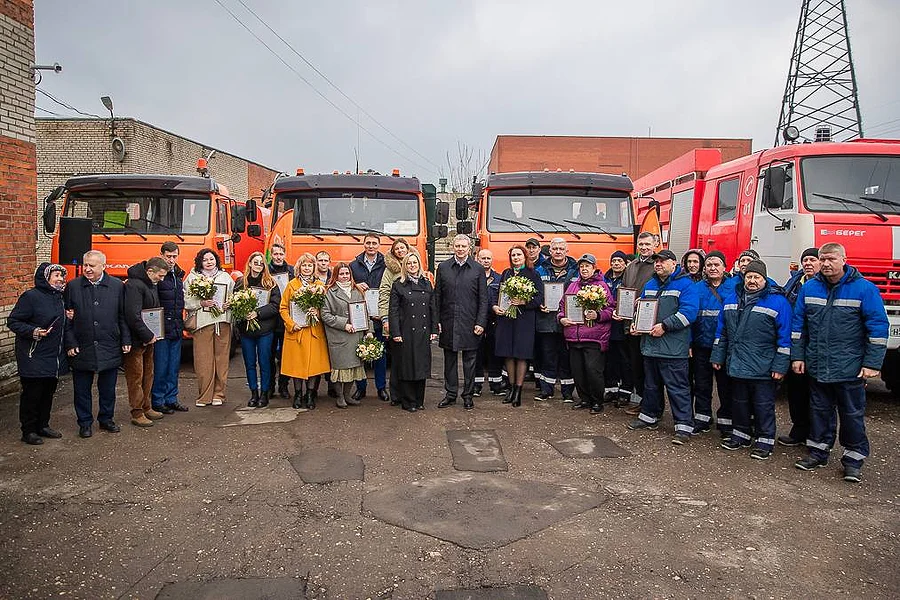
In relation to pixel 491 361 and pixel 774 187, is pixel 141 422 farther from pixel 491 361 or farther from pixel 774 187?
pixel 774 187

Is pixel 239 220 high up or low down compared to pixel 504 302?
up

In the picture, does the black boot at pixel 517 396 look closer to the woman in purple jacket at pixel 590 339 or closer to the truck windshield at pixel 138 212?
the woman in purple jacket at pixel 590 339

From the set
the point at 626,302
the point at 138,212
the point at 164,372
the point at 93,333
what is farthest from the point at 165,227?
the point at 626,302

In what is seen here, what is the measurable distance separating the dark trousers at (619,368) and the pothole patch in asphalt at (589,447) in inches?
58.4

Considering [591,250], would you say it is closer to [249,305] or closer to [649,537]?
[249,305]

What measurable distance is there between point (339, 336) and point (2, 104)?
535cm

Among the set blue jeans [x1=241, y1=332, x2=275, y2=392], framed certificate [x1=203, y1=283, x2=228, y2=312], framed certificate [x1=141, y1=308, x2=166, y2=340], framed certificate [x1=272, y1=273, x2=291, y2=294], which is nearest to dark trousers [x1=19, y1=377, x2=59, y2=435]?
framed certificate [x1=141, y1=308, x2=166, y2=340]

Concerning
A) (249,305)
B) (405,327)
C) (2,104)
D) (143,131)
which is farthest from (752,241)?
(143,131)

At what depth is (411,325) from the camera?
7.93 m

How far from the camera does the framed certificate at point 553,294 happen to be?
27.3ft

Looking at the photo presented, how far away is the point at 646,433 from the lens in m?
7.13

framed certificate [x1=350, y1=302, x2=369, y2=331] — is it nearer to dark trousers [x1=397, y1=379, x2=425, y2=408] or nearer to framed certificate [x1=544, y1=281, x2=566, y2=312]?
dark trousers [x1=397, y1=379, x2=425, y2=408]

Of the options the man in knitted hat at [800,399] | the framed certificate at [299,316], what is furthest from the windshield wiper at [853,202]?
the framed certificate at [299,316]

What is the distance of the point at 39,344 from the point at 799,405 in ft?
25.0
